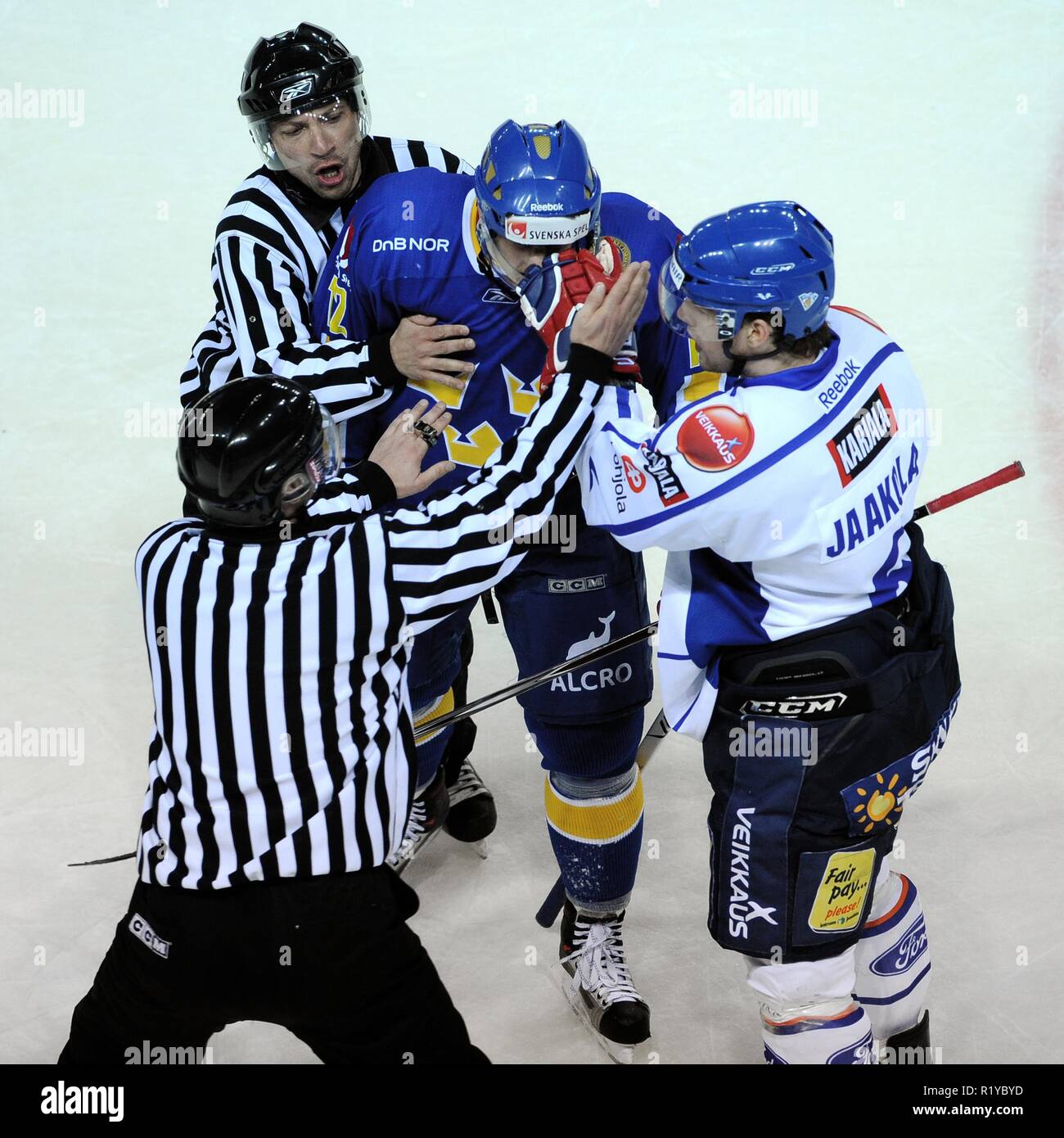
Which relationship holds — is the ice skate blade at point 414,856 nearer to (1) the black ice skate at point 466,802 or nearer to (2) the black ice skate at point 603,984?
(1) the black ice skate at point 466,802

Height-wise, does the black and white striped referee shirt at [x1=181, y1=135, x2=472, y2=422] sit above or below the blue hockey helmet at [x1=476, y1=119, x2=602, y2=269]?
below

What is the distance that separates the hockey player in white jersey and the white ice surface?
0.66m

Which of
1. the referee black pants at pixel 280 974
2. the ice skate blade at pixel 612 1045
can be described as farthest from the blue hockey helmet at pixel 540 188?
the ice skate blade at pixel 612 1045

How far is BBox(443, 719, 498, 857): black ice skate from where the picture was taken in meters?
3.32

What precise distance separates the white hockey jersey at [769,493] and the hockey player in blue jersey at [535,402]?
35 centimetres

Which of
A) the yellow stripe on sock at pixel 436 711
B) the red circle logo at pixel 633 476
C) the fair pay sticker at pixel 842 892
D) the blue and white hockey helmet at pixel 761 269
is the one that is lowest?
the yellow stripe on sock at pixel 436 711

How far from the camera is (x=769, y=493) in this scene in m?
1.96

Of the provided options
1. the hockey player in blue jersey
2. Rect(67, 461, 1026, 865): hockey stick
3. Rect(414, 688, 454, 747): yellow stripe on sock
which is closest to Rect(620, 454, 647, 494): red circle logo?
the hockey player in blue jersey

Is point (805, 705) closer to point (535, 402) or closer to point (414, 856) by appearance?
point (535, 402)

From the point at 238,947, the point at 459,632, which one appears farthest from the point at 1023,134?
the point at 238,947

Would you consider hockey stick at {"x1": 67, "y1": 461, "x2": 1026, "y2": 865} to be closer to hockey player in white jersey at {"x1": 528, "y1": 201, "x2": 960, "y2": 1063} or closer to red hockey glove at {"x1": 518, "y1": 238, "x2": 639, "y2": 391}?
hockey player in white jersey at {"x1": 528, "y1": 201, "x2": 960, "y2": 1063}

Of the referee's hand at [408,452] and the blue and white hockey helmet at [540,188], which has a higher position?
the blue and white hockey helmet at [540,188]

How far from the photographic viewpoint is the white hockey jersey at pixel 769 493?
1.96 meters

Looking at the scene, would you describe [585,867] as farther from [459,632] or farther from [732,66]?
[732,66]
